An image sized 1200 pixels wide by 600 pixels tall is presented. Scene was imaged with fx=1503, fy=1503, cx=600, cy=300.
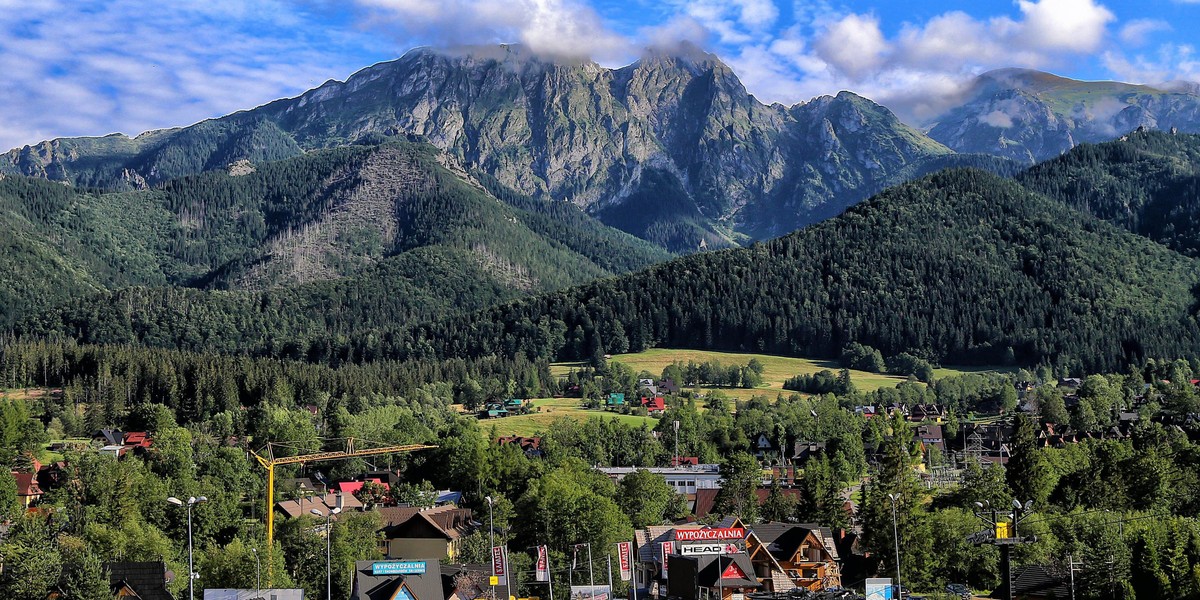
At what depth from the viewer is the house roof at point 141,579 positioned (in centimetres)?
8500

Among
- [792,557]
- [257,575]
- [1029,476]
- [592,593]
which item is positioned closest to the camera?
[592,593]

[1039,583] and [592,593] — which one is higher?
[592,593]

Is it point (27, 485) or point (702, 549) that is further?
point (27, 485)

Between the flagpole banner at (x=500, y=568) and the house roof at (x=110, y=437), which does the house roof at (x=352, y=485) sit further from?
the flagpole banner at (x=500, y=568)

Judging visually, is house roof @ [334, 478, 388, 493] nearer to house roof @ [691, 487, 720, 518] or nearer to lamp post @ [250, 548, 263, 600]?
house roof @ [691, 487, 720, 518]

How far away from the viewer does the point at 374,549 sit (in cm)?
10519

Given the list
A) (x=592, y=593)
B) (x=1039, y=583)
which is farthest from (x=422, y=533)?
(x=1039, y=583)

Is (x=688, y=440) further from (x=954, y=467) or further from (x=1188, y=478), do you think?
(x=1188, y=478)

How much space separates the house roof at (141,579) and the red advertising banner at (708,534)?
3148 cm

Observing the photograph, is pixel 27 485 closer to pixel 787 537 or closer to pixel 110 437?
pixel 110 437

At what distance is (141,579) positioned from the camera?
8638 cm

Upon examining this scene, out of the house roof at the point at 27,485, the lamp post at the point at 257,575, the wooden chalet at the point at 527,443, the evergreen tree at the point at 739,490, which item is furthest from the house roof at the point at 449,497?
the lamp post at the point at 257,575

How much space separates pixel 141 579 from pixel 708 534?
34.2m

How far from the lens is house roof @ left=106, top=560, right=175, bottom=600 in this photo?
85.0 meters
